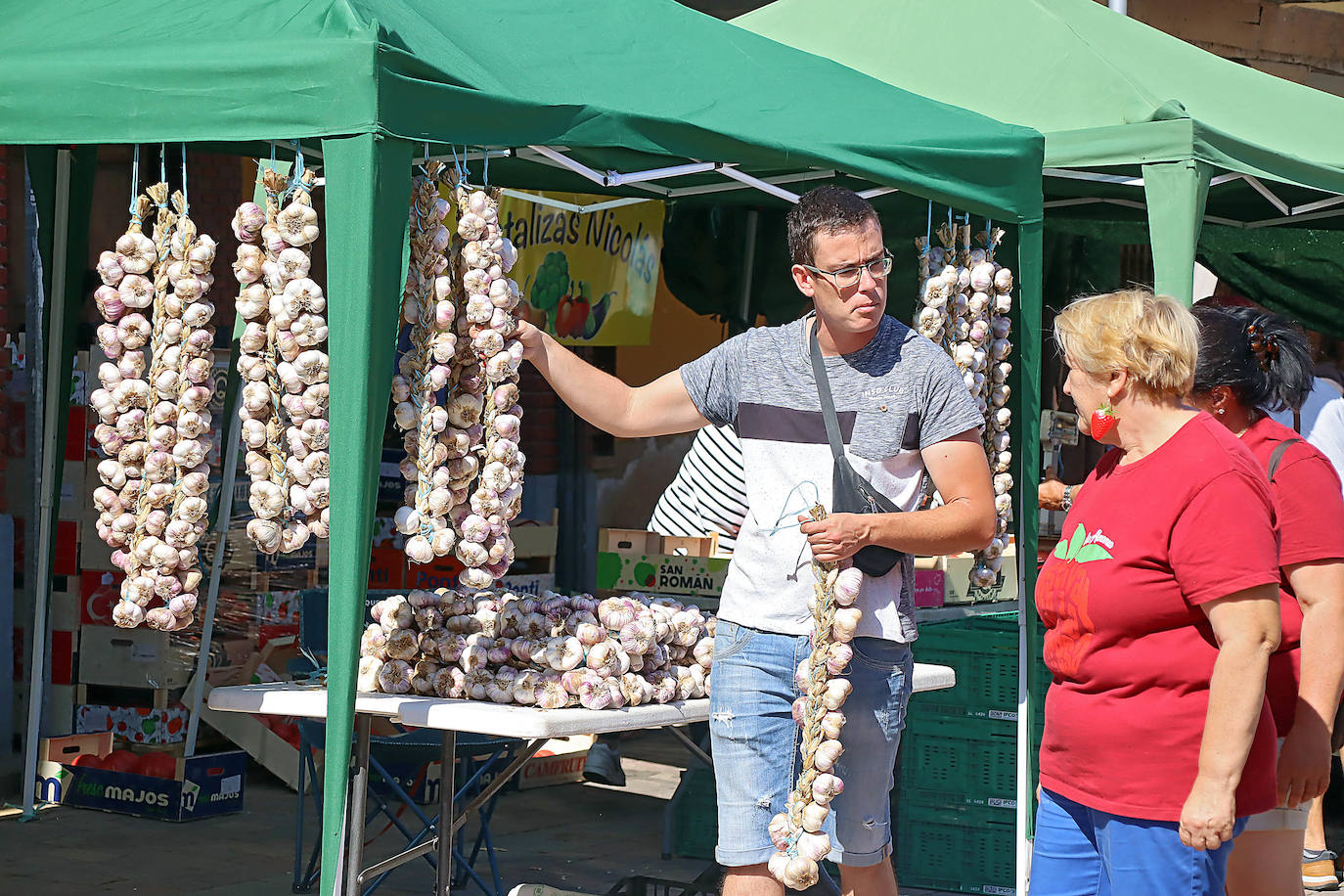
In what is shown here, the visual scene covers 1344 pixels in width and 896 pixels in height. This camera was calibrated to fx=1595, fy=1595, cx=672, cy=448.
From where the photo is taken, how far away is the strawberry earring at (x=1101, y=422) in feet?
9.39

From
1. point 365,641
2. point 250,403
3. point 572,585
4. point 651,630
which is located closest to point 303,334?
point 250,403

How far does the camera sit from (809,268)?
3383 millimetres

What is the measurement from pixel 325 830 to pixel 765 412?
125 centimetres

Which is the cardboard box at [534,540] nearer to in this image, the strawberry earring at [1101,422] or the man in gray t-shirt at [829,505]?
the man in gray t-shirt at [829,505]

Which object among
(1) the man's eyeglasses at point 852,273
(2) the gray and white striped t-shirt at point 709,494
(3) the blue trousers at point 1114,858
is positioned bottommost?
(3) the blue trousers at point 1114,858

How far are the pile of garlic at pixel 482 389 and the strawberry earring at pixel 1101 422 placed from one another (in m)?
1.27

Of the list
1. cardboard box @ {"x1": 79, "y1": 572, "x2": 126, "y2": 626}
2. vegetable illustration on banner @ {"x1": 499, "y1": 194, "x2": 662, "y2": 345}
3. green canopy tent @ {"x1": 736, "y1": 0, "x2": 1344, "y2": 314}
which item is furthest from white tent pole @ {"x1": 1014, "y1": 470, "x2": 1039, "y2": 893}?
cardboard box @ {"x1": 79, "y1": 572, "x2": 126, "y2": 626}

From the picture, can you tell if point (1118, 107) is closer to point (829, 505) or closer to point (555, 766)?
point (829, 505)

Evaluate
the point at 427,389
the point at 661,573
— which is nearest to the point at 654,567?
the point at 661,573

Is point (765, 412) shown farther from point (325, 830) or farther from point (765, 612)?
point (325, 830)

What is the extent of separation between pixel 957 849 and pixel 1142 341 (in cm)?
297

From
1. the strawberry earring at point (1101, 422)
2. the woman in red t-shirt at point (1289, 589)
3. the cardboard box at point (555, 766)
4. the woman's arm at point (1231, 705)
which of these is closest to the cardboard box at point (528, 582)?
the cardboard box at point (555, 766)

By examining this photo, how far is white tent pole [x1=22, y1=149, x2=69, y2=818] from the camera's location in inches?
198

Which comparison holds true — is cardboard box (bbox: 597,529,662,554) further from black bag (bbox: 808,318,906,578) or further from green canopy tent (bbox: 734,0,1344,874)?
black bag (bbox: 808,318,906,578)
